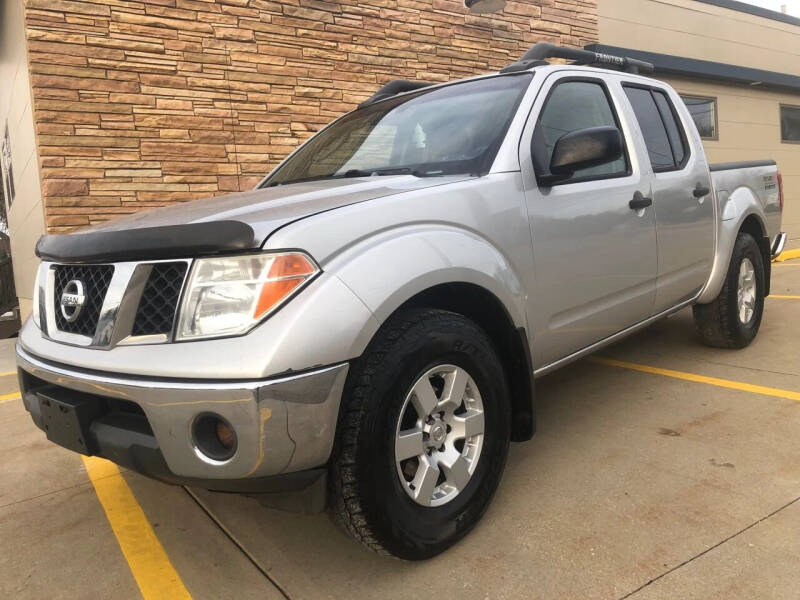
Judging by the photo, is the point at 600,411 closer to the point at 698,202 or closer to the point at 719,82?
the point at 698,202

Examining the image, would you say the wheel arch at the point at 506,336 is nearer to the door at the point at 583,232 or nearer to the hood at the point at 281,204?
the door at the point at 583,232

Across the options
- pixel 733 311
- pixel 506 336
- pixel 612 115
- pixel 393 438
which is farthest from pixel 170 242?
pixel 733 311

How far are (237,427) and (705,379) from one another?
340 cm

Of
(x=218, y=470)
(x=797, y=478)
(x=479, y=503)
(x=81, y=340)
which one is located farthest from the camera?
(x=797, y=478)

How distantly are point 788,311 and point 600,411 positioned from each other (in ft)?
11.8

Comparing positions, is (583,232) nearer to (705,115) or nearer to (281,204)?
(281,204)

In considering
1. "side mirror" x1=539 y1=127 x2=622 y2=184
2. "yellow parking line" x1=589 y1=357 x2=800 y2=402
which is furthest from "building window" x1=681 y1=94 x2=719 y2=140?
"side mirror" x1=539 y1=127 x2=622 y2=184

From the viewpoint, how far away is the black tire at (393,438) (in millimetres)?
1915

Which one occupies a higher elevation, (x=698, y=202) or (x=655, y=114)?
(x=655, y=114)

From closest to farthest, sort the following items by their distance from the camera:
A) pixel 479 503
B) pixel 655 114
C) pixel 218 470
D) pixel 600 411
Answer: pixel 218 470, pixel 479 503, pixel 600 411, pixel 655 114

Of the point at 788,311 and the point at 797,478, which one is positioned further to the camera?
the point at 788,311

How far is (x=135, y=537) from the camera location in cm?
257

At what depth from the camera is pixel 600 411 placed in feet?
12.0

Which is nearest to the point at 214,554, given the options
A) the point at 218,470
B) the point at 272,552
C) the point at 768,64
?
the point at 272,552
